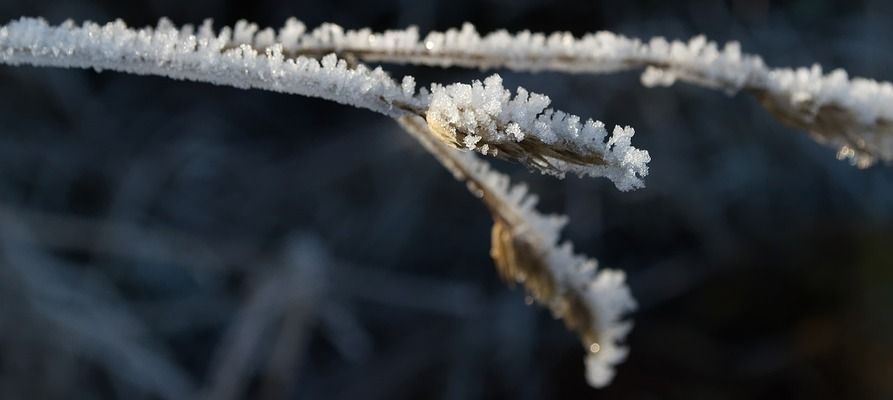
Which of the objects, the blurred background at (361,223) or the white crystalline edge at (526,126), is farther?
the blurred background at (361,223)

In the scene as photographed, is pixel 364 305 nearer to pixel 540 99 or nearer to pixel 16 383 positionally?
pixel 16 383

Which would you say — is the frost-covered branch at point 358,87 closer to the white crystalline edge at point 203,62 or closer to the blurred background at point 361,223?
the white crystalline edge at point 203,62

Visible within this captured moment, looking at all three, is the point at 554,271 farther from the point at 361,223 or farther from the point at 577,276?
the point at 361,223

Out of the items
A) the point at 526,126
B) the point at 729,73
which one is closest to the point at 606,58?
the point at 729,73

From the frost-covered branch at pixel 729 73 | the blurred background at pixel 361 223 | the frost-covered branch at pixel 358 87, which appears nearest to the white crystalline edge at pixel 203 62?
the frost-covered branch at pixel 358 87

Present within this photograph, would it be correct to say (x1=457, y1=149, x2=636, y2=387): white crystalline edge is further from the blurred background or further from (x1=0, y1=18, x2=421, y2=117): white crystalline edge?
the blurred background

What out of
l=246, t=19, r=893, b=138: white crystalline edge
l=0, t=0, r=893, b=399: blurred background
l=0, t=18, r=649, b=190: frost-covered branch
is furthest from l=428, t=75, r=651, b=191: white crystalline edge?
l=0, t=0, r=893, b=399: blurred background

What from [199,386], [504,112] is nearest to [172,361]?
[199,386]
